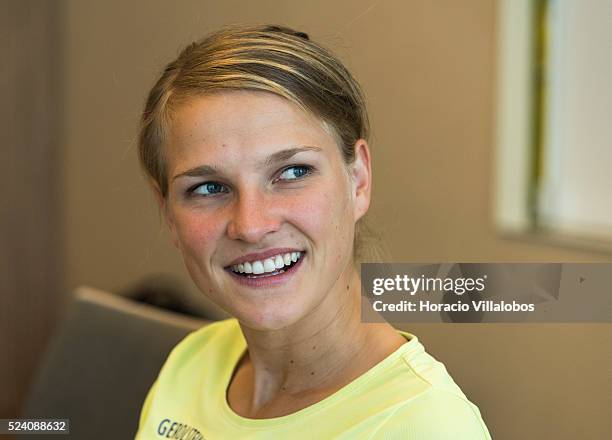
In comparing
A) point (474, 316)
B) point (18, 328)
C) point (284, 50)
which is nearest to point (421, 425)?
point (474, 316)

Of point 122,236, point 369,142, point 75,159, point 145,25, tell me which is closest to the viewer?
point 369,142

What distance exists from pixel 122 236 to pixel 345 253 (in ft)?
1.18

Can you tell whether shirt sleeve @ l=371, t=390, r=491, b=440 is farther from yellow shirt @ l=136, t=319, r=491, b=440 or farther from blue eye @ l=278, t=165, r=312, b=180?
blue eye @ l=278, t=165, r=312, b=180

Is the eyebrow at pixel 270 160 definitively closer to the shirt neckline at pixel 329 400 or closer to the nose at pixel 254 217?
the nose at pixel 254 217

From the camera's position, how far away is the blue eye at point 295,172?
0.65 m

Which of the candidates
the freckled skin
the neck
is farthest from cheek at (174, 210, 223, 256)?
the neck

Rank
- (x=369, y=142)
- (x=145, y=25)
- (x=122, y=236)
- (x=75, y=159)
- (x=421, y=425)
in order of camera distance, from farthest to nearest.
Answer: (x=75, y=159) → (x=122, y=236) → (x=145, y=25) → (x=369, y=142) → (x=421, y=425)

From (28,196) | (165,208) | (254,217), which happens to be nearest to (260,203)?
(254,217)

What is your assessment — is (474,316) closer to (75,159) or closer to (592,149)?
(592,149)

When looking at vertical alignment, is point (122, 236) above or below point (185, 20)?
below

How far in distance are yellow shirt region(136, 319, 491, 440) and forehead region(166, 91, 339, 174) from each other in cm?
17

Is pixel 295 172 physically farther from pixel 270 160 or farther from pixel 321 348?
pixel 321 348

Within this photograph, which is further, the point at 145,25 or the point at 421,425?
the point at 145,25

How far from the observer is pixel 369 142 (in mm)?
721
